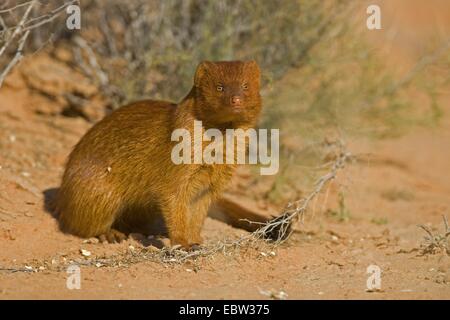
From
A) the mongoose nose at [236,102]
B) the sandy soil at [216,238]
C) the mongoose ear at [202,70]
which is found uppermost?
the mongoose ear at [202,70]

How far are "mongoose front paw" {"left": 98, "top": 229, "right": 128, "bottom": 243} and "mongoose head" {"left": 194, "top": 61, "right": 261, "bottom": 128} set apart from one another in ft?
3.42

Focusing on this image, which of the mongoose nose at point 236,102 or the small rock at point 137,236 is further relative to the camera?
the small rock at point 137,236

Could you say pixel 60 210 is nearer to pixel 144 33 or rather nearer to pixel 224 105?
pixel 224 105

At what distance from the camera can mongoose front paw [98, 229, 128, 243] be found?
4.85 m

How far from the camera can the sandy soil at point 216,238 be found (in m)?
3.81

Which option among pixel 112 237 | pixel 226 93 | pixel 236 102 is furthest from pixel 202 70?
pixel 112 237

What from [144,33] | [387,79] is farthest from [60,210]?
[387,79]

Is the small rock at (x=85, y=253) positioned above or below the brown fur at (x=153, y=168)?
below

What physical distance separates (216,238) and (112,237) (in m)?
0.69

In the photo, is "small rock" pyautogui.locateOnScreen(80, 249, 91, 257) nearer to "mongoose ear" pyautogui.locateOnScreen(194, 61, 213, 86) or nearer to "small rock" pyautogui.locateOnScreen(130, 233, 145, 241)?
"small rock" pyautogui.locateOnScreen(130, 233, 145, 241)

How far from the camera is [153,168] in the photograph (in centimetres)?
461

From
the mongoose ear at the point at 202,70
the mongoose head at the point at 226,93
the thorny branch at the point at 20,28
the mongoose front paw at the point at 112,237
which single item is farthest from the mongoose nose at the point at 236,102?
the mongoose front paw at the point at 112,237

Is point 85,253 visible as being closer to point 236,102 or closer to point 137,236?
point 137,236

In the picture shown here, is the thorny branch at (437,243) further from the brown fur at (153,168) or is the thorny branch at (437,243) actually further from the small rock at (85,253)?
the small rock at (85,253)
